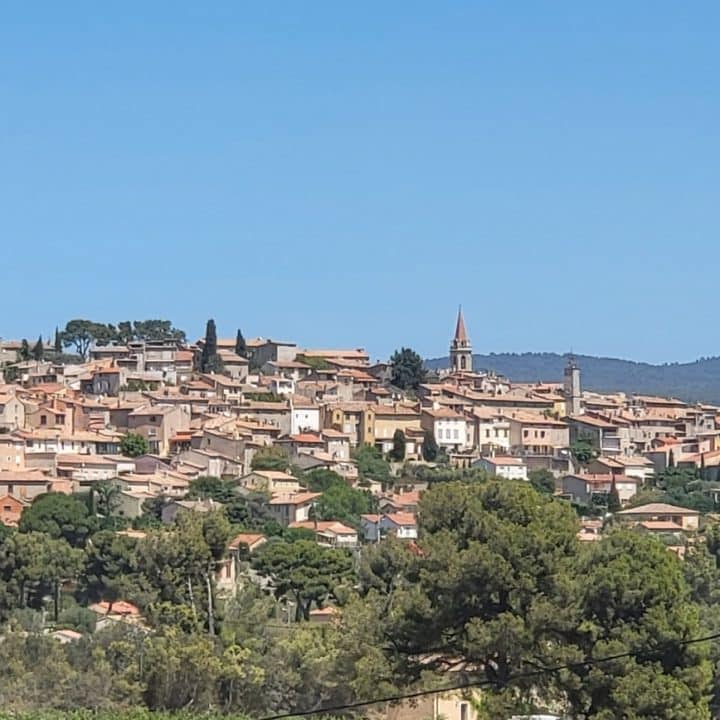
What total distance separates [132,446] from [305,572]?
29.0 m

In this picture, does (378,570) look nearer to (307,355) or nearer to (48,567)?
(48,567)

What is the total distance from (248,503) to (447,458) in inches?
703

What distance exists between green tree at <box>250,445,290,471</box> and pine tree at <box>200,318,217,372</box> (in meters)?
16.3

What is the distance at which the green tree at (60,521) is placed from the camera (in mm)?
52719

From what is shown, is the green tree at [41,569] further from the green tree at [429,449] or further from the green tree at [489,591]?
the green tree at [429,449]

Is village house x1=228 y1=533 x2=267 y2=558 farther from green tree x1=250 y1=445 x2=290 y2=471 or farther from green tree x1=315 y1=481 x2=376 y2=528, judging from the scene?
green tree x1=250 y1=445 x2=290 y2=471

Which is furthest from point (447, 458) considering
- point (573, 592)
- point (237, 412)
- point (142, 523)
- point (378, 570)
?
point (573, 592)

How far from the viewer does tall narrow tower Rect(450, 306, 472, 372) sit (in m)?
117

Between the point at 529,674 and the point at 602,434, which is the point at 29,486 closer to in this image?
the point at 602,434

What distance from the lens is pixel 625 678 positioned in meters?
21.9

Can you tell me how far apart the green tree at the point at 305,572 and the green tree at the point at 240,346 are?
48.5 metres

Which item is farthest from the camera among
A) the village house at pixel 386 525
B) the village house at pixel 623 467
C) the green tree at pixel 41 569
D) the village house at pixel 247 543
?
the village house at pixel 623 467

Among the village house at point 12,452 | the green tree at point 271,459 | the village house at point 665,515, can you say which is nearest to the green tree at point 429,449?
the green tree at point 271,459

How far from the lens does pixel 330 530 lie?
5816 cm
